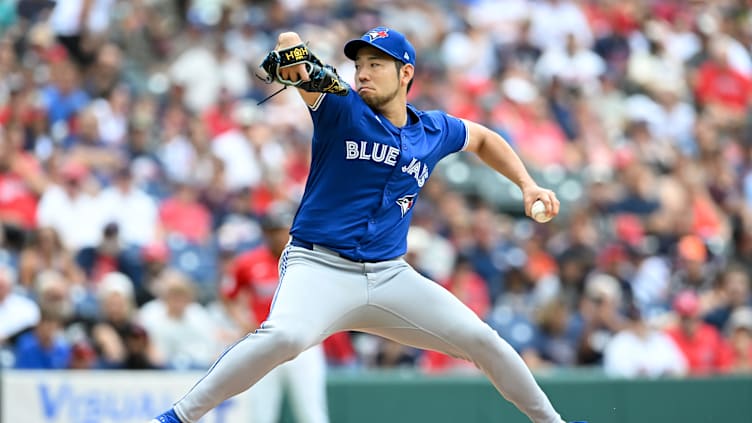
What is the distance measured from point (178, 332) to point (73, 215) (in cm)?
180

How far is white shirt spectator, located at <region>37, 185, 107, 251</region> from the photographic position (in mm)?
10148

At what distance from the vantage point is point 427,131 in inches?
221

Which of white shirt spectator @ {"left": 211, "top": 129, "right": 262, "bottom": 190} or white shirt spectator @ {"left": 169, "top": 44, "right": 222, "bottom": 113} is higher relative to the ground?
white shirt spectator @ {"left": 169, "top": 44, "right": 222, "bottom": 113}

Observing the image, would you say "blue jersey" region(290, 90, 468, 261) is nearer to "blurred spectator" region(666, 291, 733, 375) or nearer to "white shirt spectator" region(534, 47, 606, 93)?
"blurred spectator" region(666, 291, 733, 375)

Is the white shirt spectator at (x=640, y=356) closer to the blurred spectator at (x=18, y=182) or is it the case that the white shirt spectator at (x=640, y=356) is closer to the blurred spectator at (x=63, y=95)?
the blurred spectator at (x=18, y=182)

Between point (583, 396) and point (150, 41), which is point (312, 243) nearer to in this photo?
point (583, 396)

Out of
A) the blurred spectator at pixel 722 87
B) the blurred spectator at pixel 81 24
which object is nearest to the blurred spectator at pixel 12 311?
the blurred spectator at pixel 81 24

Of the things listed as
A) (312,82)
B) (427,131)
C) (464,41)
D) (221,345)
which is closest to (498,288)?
(221,345)

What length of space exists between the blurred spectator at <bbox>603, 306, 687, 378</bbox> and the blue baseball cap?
5999mm

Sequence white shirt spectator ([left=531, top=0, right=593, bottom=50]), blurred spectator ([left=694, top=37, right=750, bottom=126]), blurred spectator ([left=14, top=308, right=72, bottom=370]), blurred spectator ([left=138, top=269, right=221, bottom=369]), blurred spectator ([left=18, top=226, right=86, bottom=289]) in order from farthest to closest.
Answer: blurred spectator ([left=694, top=37, right=750, bottom=126])
white shirt spectator ([left=531, top=0, right=593, bottom=50])
blurred spectator ([left=18, top=226, right=86, bottom=289])
blurred spectator ([left=138, top=269, right=221, bottom=369])
blurred spectator ([left=14, top=308, right=72, bottom=370])

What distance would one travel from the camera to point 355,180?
17.2ft

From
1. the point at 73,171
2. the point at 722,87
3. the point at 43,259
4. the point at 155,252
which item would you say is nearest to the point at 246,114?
the point at 73,171

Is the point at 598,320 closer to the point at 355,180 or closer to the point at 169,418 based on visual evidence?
the point at 355,180

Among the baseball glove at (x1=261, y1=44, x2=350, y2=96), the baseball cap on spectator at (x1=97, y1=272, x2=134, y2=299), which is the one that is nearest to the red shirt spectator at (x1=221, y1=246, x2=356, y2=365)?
the baseball cap on spectator at (x1=97, y1=272, x2=134, y2=299)
